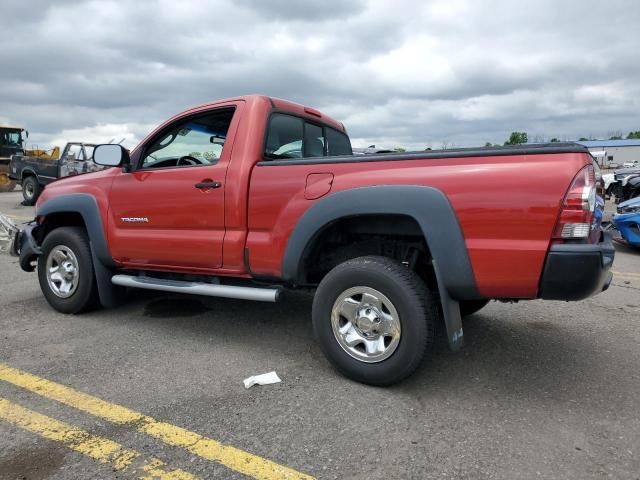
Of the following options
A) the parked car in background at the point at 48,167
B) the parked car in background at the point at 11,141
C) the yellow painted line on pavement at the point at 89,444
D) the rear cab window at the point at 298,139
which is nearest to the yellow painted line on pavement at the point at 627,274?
the rear cab window at the point at 298,139

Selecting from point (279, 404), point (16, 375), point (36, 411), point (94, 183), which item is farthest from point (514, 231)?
point (94, 183)

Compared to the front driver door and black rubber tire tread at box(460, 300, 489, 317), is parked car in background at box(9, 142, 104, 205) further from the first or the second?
black rubber tire tread at box(460, 300, 489, 317)

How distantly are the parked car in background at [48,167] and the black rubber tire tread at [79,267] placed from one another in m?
9.29

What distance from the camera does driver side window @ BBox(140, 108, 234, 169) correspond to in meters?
3.87

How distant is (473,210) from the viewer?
2.68m

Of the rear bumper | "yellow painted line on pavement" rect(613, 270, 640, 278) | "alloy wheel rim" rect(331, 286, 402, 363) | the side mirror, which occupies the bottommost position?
"yellow painted line on pavement" rect(613, 270, 640, 278)

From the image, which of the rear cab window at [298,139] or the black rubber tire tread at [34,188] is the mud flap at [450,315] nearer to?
the rear cab window at [298,139]

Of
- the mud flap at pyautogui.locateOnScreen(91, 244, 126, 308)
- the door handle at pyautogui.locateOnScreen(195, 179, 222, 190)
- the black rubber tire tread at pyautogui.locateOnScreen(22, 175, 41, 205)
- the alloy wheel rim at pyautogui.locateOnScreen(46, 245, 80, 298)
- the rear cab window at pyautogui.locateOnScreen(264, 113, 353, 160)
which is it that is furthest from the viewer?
the black rubber tire tread at pyautogui.locateOnScreen(22, 175, 41, 205)

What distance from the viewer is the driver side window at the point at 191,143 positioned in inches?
152

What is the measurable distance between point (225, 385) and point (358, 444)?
3.46ft

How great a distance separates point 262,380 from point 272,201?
1203 millimetres

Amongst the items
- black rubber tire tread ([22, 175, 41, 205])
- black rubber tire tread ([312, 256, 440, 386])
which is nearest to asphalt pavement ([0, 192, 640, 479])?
black rubber tire tread ([312, 256, 440, 386])

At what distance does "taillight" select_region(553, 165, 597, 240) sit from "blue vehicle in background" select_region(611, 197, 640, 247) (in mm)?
6739

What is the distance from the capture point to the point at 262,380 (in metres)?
3.20
